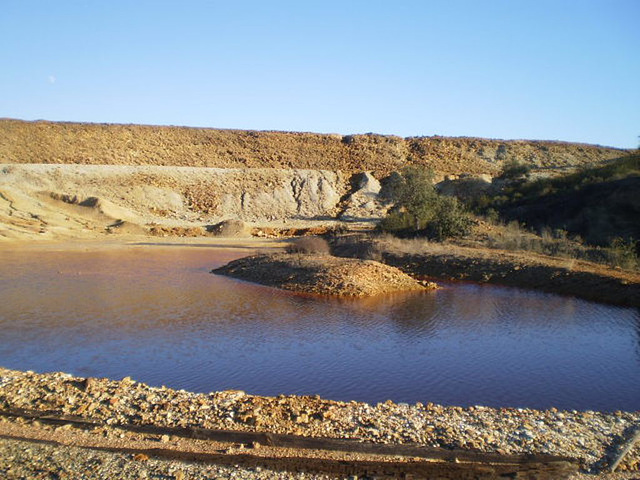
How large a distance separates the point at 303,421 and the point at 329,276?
11.4 m

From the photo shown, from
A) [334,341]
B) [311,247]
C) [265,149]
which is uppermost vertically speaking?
[265,149]

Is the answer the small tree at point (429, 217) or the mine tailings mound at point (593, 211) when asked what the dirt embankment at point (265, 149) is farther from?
the small tree at point (429, 217)

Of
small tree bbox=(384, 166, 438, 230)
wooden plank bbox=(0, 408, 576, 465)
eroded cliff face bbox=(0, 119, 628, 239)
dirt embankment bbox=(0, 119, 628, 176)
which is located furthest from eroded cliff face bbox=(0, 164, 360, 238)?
wooden plank bbox=(0, 408, 576, 465)

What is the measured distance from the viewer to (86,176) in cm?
4269

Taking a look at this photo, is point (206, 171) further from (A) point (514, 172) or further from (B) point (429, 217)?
(B) point (429, 217)

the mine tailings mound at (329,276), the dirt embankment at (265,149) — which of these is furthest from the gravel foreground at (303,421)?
the dirt embankment at (265,149)

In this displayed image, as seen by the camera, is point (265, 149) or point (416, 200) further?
point (265, 149)

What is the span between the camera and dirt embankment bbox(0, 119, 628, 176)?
50.2 m

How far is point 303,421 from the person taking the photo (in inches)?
293

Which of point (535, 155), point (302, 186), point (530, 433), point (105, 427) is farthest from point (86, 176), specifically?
point (535, 155)

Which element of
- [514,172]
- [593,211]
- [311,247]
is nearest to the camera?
[311,247]

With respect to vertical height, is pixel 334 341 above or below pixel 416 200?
below

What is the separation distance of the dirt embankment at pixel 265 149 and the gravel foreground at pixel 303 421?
4374cm

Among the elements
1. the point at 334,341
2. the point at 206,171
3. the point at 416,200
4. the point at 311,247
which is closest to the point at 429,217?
the point at 416,200
